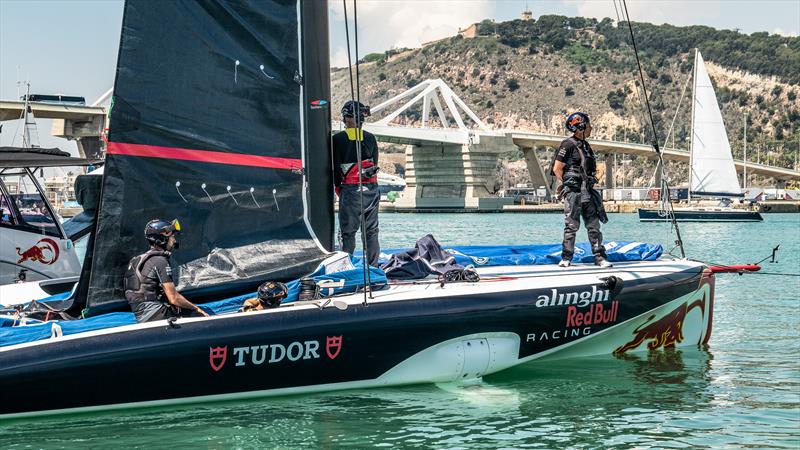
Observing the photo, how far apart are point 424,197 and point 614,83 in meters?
91.2

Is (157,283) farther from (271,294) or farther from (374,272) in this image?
(374,272)

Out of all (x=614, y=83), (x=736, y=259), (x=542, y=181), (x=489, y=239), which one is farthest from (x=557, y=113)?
(x=736, y=259)

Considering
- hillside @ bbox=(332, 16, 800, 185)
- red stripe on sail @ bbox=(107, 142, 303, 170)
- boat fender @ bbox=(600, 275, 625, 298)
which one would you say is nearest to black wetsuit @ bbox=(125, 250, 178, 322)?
red stripe on sail @ bbox=(107, 142, 303, 170)

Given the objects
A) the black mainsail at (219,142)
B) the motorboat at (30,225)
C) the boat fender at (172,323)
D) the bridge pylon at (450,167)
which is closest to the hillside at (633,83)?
the bridge pylon at (450,167)

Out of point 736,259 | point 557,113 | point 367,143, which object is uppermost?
point 557,113

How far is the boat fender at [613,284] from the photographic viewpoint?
376 inches

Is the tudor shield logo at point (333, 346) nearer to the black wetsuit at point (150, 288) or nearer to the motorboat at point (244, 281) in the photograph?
the motorboat at point (244, 281)

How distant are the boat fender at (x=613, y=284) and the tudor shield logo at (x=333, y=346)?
274cm

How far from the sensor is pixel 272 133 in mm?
9164

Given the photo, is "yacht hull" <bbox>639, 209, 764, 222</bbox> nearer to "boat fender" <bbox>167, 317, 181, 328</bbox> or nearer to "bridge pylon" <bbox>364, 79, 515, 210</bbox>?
"bridge pylon" <bbox>364, 79, 515, 210</bbox>

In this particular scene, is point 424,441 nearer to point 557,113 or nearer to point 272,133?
point 272,133

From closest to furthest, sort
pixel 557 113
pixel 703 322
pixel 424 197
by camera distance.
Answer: pixel 703 322 → pixel 424 197 → pixel 557 113

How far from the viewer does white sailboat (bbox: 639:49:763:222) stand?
6288 centimetres

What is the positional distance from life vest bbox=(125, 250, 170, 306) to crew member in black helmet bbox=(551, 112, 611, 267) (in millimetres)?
4342
